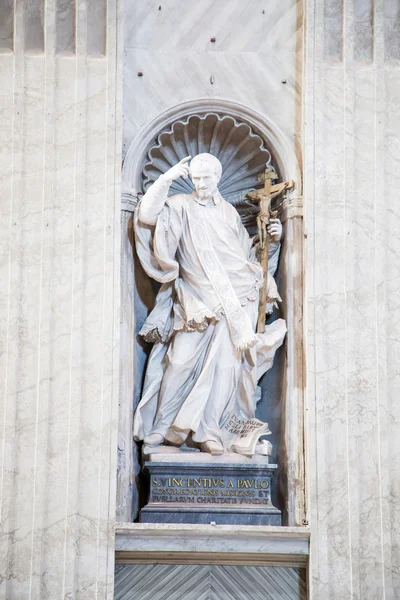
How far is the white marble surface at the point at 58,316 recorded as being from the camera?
26.3 feet

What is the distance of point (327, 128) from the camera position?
8875 mm

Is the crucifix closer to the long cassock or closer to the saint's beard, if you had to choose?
the long cassock

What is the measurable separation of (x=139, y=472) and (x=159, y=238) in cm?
161

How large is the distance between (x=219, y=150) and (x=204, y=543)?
2988 millimetres

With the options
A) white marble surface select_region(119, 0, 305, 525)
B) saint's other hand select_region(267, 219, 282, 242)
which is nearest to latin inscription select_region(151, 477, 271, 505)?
white marble surface select_region(119, 0, 305, 525)

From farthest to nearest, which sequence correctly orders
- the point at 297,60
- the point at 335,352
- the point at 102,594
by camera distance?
the point at 297,60 < the point at 335,352 < the point at 102,594

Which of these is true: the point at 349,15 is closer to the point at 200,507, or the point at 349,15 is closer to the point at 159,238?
the point at 159,238

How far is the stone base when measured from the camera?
836cm

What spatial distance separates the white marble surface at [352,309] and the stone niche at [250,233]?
278 mm

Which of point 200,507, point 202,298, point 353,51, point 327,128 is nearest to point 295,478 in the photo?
point 200,507

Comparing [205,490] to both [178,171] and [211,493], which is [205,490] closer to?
[211,493]

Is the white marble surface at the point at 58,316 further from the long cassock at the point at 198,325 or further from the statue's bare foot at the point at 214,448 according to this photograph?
the statue's bare foot at the point at 214,448

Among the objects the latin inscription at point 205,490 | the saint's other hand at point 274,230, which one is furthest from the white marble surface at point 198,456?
the saint's other hand at point 274,230

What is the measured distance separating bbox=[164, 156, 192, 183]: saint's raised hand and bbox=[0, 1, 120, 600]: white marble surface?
0.36m
